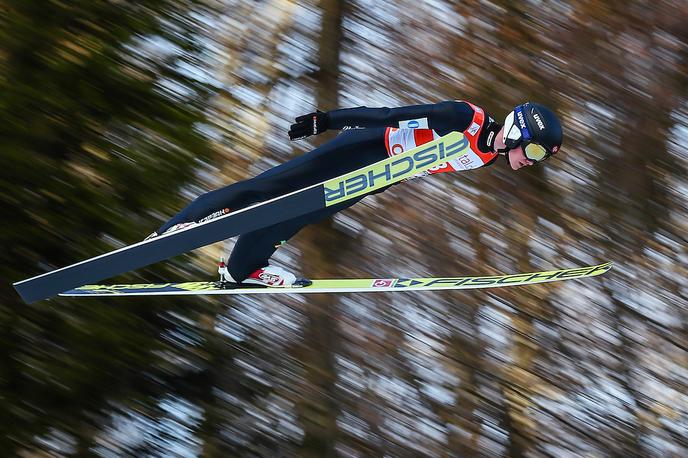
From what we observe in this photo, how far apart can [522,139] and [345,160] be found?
95cm

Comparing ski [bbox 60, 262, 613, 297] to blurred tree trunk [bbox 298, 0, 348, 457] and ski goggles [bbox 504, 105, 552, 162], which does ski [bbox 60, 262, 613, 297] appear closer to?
ski goggles [bbox 504, 105, 552, 162]

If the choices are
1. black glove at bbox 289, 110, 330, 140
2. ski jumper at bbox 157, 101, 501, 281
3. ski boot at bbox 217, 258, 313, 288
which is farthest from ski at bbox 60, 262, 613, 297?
black glove at bbox 289, 110, 330, 140

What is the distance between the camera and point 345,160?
4.93 m

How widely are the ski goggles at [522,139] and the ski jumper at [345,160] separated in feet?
0.39

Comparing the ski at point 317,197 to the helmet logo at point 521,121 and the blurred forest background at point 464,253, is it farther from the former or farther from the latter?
the blurred forest background at point 464,253

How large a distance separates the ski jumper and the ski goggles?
0.12 meters

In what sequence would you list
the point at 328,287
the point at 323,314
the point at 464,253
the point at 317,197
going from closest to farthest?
1. the point at 317,197
2. the point at 328,287
3. the point at 323,314
4. the point at 464,253

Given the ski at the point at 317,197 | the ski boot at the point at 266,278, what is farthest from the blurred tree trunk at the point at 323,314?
the ski at the point at 317,197

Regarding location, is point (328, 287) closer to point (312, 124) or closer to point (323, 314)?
point (312, 124)

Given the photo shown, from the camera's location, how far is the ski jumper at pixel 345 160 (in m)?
4.54

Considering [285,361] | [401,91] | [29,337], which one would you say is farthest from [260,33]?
[29,337]

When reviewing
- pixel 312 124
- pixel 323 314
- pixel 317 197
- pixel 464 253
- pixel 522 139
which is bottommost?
pixel 323 314

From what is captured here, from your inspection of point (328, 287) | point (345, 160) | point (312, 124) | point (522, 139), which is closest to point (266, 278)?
point (328, 287)

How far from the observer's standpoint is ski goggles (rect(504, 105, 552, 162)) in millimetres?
4449
